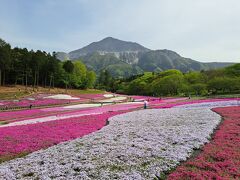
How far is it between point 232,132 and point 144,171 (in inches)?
412

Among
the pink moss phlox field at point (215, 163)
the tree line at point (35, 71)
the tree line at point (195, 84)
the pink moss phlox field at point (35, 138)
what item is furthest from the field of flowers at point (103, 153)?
the tree line at point (35, 71)

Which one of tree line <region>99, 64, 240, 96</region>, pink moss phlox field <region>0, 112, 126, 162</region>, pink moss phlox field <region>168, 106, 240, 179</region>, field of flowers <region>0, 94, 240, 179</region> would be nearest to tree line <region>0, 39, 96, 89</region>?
tree line <region>99, 64, 240, 96</region>

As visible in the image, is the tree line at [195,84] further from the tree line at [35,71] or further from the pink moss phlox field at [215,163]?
the pink moss phlox field at [215,163]

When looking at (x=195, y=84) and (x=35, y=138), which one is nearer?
(x=35, y=138)

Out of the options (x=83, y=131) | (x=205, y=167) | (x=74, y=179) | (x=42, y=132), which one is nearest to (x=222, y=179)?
(x=205, y=167)

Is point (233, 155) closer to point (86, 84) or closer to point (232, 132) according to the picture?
point (232, 132)

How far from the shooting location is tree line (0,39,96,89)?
88.5m

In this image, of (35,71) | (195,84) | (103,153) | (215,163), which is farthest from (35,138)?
(195,84)

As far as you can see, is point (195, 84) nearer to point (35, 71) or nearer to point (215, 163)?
point (35, 71)

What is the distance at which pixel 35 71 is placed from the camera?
316 ft

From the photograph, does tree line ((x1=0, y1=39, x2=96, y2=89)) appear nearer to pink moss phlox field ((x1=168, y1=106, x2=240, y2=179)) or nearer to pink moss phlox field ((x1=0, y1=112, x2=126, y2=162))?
pink moss phlox field ((x1=0, y1=112, x2=126, y2=162))

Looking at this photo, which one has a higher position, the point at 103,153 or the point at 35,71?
the point at 35,71

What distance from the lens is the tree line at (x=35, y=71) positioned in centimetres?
8852

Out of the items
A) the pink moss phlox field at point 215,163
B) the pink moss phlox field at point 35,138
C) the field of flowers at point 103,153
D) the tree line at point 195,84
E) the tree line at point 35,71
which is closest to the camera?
the pink moss phlox field at point 215,163
